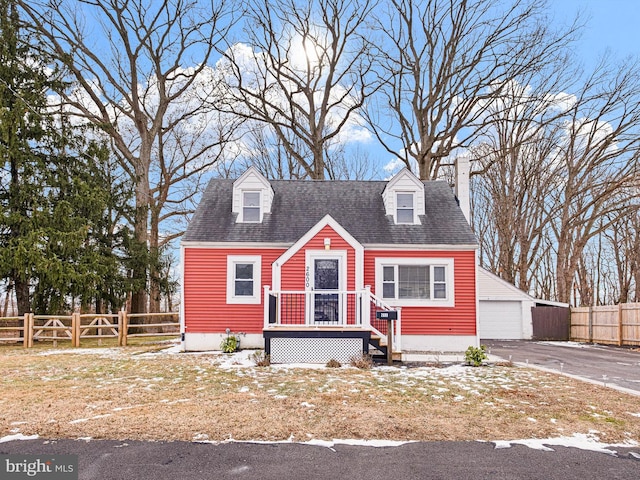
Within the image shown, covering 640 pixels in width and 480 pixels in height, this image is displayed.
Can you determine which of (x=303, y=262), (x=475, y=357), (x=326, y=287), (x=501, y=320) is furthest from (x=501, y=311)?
(x=303, y=262)

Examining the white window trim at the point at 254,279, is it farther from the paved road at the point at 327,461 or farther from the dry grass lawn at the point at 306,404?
the paved road at the point at 327,461

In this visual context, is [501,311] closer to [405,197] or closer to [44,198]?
[405,197]

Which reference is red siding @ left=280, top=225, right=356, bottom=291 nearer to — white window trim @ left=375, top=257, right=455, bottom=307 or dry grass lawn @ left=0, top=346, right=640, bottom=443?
white window trim @ left=375, top=257, right=455, bottom=307

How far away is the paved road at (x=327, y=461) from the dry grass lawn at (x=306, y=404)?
1.11ft

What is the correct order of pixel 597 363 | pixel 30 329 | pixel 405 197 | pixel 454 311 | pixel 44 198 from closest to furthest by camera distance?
1. pixel 597 363
2. pixel 454 311
3. pixel 405 197
4. pixel 30 329
5. pixel 44 198

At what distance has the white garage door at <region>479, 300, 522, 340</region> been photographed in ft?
75.6

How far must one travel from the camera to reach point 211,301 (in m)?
15.1

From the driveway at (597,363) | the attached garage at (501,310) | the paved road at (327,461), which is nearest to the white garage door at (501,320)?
the attached garage at (501,310)

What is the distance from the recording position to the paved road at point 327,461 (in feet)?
14.4

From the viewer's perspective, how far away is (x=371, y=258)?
1521 centimetres

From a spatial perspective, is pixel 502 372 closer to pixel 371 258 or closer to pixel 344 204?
pixel 371 258

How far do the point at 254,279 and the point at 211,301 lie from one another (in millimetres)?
1493

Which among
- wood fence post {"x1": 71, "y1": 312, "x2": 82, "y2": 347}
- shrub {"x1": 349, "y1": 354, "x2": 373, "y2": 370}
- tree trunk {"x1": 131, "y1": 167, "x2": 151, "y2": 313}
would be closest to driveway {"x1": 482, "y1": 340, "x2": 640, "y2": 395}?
shrub {"x1": 349, "y1": 354, "x2": 373, "y2": 370}

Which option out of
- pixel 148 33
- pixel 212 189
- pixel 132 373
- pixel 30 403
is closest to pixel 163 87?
pixel 148 33
